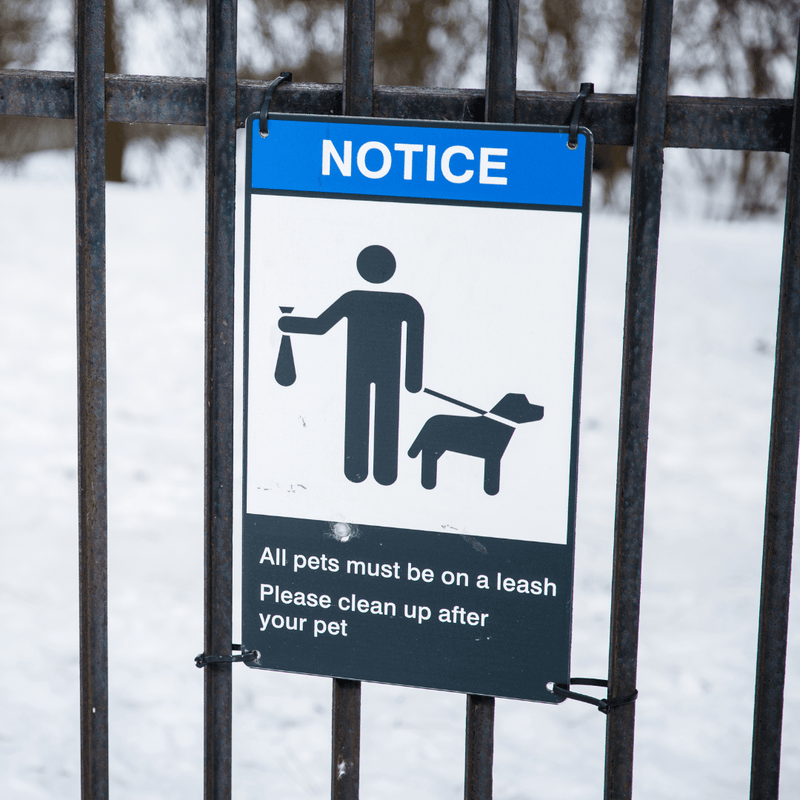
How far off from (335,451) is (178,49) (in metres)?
3.54

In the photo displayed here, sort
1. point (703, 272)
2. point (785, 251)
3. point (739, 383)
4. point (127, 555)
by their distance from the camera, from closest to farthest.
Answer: point (785, 251) < point (127, 555) < point (739, 383) < point (703, 272)

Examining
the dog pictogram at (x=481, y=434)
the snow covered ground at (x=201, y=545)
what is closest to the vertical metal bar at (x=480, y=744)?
the dog pictogram at (x=481, y=434)

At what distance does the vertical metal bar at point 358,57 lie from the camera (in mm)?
1348

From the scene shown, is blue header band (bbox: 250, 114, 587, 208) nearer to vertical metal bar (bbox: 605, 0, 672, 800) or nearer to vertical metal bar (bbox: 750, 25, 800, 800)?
vertical metal bar (bbox: 605, 0, 672, 800)

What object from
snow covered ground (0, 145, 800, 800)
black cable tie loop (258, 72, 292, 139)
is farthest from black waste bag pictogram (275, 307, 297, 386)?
snow covered ground (0, 145, 800, 800)

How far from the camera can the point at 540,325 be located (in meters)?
1.36

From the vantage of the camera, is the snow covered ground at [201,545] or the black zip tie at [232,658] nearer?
the black zip tie at [232,658]

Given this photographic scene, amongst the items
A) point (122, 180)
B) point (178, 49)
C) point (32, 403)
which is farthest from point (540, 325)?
point (122, 180)

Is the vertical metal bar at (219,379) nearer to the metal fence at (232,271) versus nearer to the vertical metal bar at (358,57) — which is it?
the metal fence at (232,271)

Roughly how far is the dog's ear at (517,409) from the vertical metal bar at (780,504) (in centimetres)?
35

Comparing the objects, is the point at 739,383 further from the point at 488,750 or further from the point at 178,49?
the point at 488,750

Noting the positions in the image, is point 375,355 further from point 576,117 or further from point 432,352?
point 576,117

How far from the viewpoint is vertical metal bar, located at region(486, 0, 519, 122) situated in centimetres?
131

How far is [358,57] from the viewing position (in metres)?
1.35
